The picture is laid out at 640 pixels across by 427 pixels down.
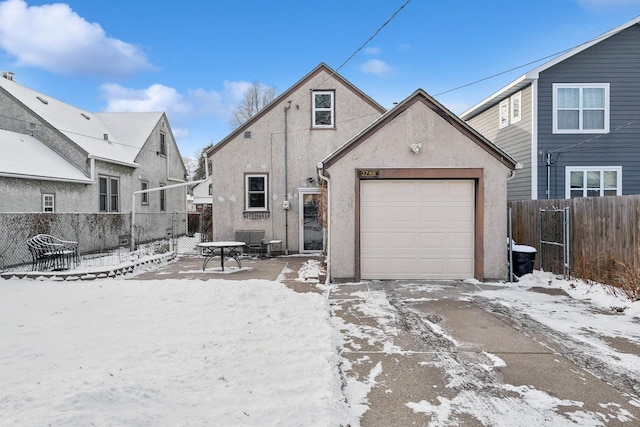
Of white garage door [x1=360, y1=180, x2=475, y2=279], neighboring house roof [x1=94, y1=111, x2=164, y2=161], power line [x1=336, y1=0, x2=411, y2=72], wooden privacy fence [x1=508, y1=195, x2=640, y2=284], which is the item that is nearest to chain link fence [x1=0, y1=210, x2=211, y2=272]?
neighboring house roof [x1=94, y1=111, x2=164, y2=161]

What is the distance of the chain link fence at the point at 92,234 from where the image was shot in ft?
34.3

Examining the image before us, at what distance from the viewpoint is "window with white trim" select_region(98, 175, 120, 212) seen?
52.1ft

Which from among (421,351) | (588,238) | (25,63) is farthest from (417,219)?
(25,63)

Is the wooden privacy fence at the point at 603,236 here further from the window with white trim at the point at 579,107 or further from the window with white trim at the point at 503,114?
the window with white trim at the point at 503,114

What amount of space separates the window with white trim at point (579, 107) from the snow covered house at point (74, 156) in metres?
16.5

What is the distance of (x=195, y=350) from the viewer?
4512 mm

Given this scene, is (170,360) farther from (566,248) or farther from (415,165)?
(566,248)

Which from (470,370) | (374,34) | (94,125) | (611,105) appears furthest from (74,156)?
(611,105)

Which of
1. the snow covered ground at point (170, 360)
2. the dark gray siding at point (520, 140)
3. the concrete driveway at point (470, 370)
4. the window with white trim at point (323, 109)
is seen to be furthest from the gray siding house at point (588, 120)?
the snow covered ground at point (170, 360)

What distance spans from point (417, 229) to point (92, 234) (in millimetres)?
11497

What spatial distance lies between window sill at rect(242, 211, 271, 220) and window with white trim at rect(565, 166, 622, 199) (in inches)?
396

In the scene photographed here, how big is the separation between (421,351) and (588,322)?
9.87 feet

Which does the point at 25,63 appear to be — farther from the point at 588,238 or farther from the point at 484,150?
the point at 588,238

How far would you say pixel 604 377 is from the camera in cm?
396
